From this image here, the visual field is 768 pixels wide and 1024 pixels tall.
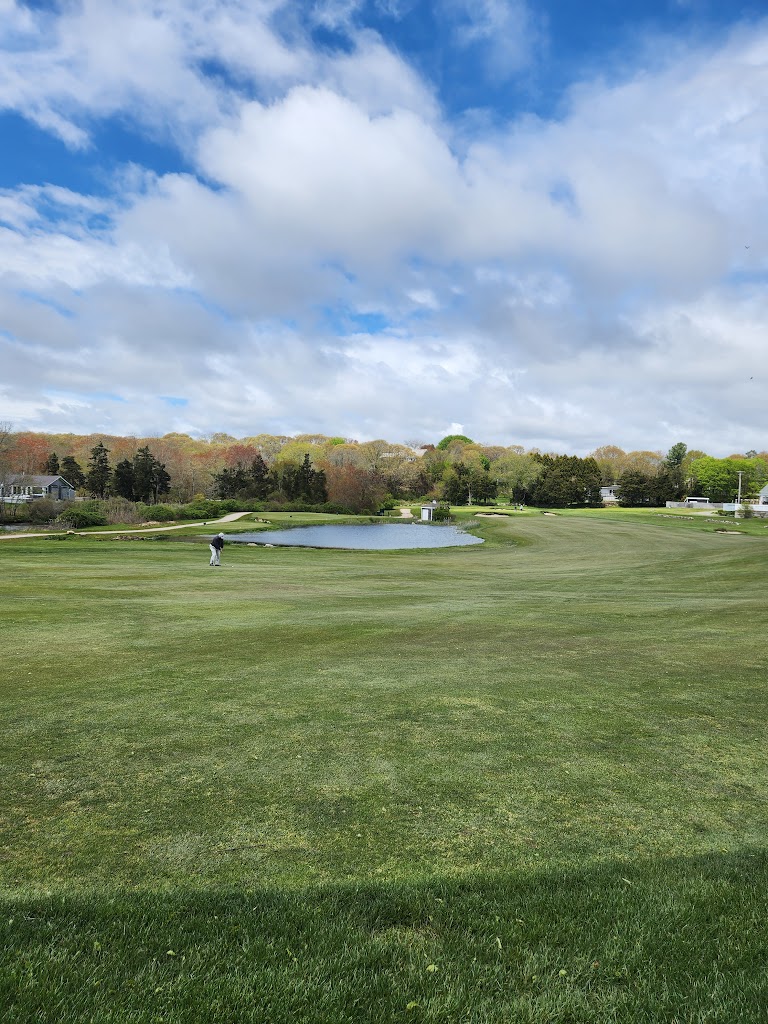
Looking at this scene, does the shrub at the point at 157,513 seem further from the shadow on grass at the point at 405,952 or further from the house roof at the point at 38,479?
the shadow on grass at the point at 405,952

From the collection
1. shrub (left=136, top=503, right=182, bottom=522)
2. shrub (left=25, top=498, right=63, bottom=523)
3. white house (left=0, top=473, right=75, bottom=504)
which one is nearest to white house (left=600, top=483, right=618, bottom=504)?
shrub (left=136, top=503, right=182, bottom=522)

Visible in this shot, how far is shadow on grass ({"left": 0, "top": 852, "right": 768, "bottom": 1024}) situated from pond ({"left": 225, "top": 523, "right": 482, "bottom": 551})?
40.8m

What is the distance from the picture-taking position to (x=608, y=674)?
8.98 metres

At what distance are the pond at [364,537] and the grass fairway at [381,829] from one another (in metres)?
35.3

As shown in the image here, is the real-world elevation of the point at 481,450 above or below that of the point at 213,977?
above

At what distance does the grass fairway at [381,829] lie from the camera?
2.95 metres

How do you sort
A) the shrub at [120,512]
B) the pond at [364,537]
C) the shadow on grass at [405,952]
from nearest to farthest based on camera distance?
the shadow on grass at [405,952] → the pond at [364,537] → the shrub at [120,512]

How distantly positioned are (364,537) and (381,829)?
51957 millimetres

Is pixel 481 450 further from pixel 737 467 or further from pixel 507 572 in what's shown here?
pixel 507 572

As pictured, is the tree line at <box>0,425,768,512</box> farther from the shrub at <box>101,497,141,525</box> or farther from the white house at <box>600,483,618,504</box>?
the shrub at <box>101,497,141,525</box>

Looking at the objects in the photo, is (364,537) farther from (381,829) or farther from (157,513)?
(381,829)

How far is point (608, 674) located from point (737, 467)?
139960 millimetres

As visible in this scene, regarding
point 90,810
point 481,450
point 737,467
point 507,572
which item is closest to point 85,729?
point 90,810

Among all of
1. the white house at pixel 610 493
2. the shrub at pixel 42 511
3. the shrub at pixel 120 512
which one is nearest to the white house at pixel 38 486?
the shrub at pixel 42 511
